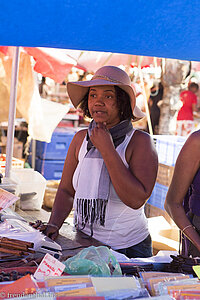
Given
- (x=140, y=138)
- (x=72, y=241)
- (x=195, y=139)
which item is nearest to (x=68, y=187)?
(x=72, y=241)

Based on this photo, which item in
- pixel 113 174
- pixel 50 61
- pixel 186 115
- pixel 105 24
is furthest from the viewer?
pixel 186 115

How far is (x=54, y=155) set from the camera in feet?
24.1

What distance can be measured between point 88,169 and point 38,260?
751mm

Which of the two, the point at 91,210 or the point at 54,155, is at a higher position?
the point at 91,210

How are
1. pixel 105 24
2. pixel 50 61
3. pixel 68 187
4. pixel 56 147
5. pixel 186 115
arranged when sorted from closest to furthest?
1. pixel 105 24
2. pixel 68 187
3. pixel 50 61
4. pixel 56 147
5. pixel 186 115

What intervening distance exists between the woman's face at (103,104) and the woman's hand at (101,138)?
6 cm

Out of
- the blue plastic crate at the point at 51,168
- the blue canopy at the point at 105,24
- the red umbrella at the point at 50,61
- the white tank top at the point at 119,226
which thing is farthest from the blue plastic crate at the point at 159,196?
the blue canopy at the point at 105,24

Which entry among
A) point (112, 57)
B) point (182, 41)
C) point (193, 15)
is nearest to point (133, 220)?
point (182, 41)

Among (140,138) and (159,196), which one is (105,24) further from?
(159,196)

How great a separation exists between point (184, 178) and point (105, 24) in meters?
0.96

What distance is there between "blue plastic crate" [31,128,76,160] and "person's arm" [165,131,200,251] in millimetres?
5167

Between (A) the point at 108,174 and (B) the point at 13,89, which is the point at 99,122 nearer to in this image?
(A) the point at 108,174

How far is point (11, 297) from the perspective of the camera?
118cm

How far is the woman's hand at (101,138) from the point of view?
221 centimetres
